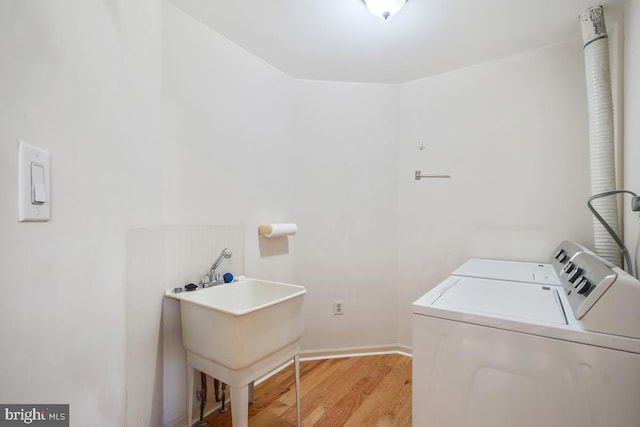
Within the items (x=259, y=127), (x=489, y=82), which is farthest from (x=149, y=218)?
(x=489, y=82)

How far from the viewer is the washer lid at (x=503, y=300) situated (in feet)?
3.60

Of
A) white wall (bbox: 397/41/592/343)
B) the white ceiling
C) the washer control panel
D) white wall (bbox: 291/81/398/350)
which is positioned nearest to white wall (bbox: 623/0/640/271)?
the white ceiling

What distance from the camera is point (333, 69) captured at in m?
2.46

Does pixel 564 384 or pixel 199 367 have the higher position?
pixel 564 384

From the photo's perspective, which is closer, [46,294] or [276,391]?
[46,294]

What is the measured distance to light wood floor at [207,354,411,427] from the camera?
1795 mm

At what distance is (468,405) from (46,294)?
132 cm

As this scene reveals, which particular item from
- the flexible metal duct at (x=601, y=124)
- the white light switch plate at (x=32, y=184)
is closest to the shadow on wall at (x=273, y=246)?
the white light switch plate at (x=32, y=184)

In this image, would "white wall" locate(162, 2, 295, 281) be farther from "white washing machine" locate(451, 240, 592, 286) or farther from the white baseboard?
"white washing machine" locate(451, 240, 592, 286)

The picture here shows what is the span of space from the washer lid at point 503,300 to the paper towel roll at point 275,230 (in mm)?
1205

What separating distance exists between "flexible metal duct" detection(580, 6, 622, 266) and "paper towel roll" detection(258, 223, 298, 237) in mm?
1911

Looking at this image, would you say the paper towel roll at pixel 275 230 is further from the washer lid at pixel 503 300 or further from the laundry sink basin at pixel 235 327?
the washer lid at pixel 503 300

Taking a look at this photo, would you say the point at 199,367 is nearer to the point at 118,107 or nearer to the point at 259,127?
the point at 118,107

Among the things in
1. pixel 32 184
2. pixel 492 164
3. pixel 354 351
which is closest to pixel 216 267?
pixel 32 184
